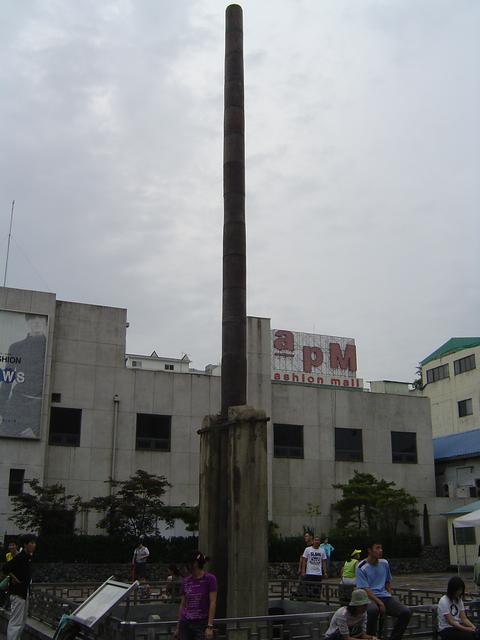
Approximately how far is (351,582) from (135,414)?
23.8m

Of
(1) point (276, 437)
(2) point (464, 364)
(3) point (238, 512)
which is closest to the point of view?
(3) point (238, 512)

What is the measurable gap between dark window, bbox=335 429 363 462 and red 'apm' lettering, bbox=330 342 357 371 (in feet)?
56.1

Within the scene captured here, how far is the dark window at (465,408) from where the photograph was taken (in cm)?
5847

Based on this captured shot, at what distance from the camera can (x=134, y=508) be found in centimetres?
3328

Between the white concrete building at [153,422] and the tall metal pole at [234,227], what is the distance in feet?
73.9

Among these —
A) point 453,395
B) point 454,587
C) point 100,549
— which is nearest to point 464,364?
point 453,395

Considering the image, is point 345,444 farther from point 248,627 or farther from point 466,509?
point 248,627

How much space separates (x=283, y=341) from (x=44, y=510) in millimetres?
30552

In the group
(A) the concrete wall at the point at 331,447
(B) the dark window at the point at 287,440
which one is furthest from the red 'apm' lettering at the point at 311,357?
(B) the dark window at the point at 287,440

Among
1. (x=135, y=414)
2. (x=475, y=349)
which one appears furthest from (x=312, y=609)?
(x=475, y=349)

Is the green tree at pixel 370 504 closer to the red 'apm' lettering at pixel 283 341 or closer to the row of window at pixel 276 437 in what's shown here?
the row of window at pixel 276 437

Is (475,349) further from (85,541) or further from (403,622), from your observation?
(403,622)

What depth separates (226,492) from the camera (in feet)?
48.8

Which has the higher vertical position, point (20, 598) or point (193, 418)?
point (193, 418)
